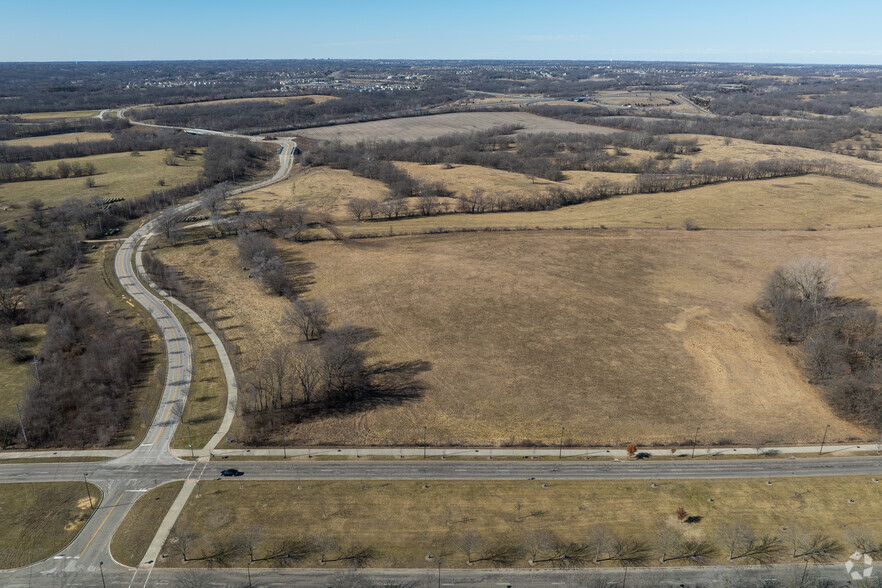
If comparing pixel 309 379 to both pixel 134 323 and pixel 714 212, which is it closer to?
pixel 134 323

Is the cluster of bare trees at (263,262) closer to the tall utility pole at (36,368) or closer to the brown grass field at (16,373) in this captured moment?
the brown grass field at (16,373)

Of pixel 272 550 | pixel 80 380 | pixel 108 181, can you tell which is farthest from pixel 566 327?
pixel 108 181

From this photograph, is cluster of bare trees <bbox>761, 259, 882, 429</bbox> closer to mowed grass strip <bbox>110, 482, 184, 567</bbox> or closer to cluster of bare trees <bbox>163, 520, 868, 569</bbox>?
cluster of bare trees <bbox>163, 520, 868, 569</bbox>

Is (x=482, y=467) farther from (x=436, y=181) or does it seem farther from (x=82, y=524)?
(x=436, y=181)

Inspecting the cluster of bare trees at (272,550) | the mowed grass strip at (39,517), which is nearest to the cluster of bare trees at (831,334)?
the cluster of bare trees at (272,550)

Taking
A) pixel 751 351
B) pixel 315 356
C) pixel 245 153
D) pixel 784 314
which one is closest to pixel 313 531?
pixel 315 356

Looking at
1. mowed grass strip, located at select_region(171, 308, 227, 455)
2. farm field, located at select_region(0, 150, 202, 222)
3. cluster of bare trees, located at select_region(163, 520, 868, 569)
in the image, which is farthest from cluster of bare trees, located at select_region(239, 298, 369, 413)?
farm field, located at select_region(0, 150, 202, 222)
